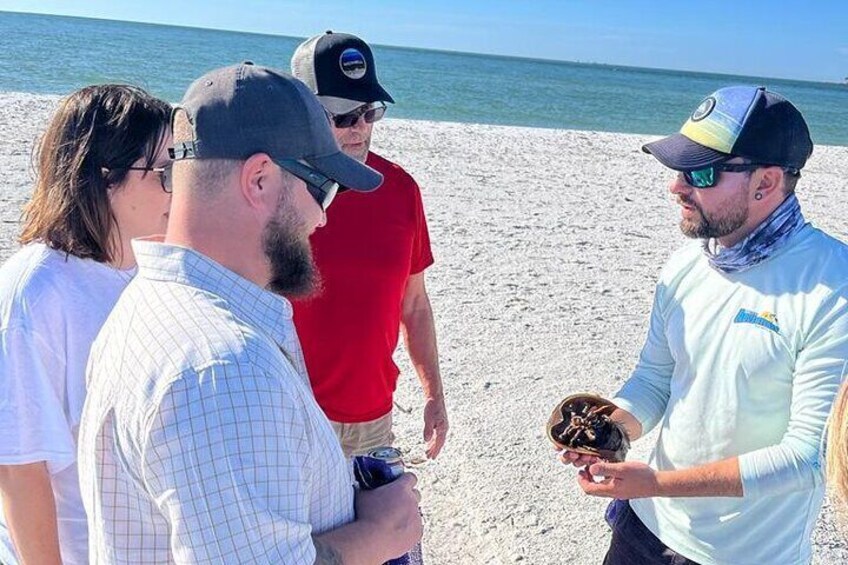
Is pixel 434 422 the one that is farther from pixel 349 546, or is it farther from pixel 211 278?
pixel 211 278

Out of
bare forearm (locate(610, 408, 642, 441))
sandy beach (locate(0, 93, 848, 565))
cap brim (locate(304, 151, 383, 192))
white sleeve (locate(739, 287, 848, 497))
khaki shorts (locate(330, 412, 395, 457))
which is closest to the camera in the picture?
cap brim (locate(304, 151, 383, 192))

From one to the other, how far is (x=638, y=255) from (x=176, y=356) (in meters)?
7.82

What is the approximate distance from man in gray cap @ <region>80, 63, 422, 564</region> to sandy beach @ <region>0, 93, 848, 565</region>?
1334mm

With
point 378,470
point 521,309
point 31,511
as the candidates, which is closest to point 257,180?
point 378,470

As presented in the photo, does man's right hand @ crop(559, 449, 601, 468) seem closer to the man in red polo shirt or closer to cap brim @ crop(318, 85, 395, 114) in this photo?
the man in red polo shirt

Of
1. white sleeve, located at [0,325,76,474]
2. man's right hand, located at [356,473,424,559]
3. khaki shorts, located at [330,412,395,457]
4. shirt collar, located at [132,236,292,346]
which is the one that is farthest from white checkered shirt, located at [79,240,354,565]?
khaki shorts, located at [330,412,395,457]

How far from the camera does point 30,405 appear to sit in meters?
1.87

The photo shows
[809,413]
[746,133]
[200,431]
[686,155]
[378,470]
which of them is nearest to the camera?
[200,431]

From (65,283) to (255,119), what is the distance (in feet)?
2.86

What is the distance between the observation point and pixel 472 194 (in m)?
10.8

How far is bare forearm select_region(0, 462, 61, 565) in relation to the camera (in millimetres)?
1874

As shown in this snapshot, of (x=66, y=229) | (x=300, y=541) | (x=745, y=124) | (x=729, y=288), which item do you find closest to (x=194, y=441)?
(x=300, y=541)

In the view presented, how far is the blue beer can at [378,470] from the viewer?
1.69 metres

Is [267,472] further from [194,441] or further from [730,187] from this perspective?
[730,187]
